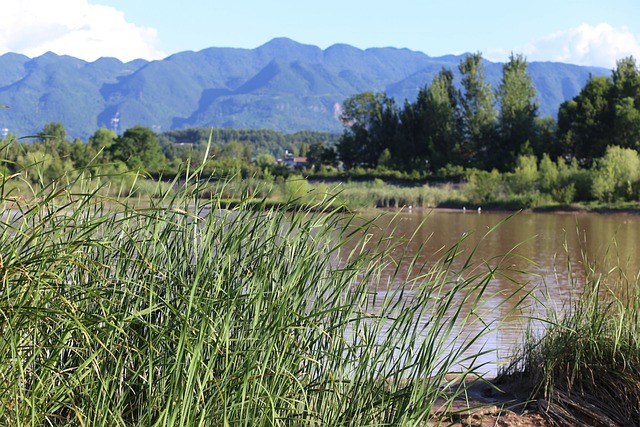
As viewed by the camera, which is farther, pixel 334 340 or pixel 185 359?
pixel 334 340

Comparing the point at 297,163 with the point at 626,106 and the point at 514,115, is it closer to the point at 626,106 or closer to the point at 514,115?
the point at 514,115

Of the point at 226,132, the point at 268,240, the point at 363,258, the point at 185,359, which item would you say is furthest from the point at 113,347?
the point at 226,132

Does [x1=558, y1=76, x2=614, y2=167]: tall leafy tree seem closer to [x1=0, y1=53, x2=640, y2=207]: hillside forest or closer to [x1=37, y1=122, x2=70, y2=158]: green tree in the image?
[x1=0, y1=53, x2=640, y2=207]: hillside forest

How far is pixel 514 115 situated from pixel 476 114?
279 centimetres

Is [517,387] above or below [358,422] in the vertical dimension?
below

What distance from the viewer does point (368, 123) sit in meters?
56.2

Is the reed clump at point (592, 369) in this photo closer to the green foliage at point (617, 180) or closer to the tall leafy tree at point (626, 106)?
the green foliage at point (617, 180)

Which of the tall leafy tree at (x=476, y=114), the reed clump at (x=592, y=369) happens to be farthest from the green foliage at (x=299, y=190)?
the tall leafy tree at (x=476, y=114)

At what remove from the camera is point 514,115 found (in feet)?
154

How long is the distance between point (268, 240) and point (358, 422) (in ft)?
2.29

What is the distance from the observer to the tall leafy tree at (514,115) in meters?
46.0

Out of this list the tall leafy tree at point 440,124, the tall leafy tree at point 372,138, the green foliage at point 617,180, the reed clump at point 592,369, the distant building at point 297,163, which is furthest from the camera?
the distant building at point 297,163

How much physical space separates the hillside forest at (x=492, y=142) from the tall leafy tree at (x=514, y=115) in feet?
0.18

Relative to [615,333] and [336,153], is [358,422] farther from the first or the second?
[336,153]
